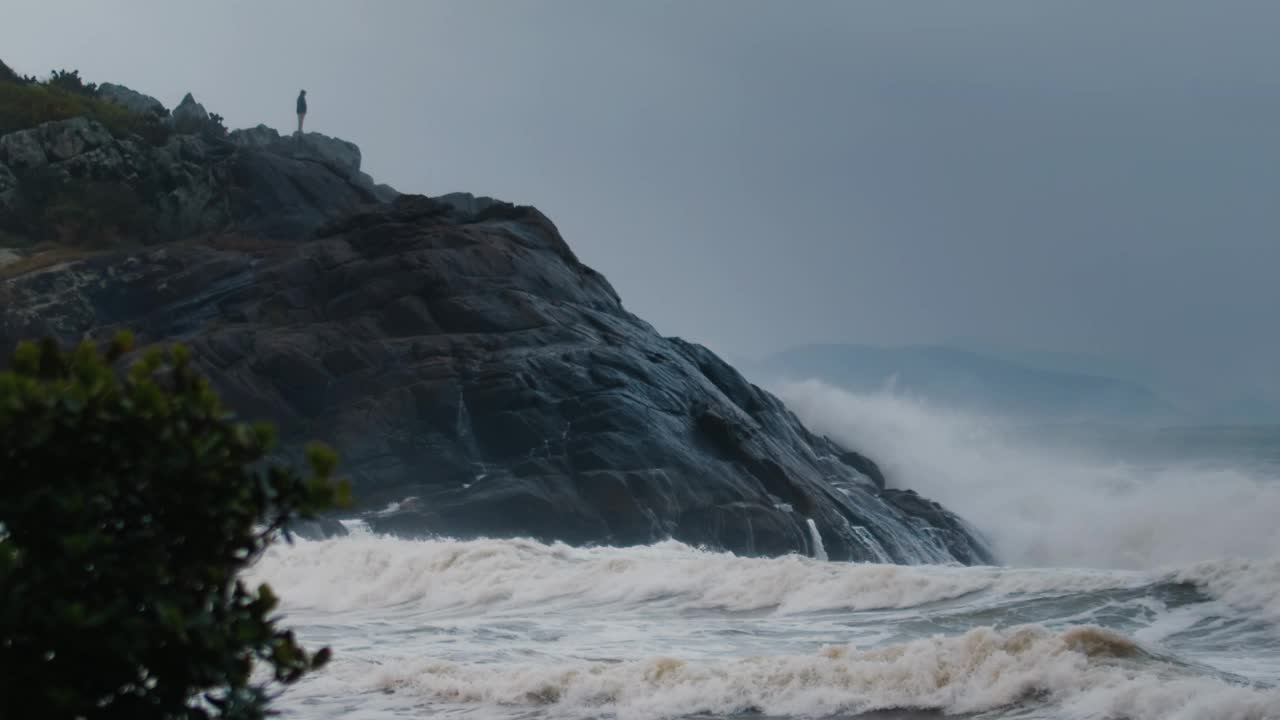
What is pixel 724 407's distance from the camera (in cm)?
4450

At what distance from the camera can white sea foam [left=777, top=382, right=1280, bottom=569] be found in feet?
168

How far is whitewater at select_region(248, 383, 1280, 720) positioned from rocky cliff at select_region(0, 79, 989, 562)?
3054 mm

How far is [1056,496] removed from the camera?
214 ft

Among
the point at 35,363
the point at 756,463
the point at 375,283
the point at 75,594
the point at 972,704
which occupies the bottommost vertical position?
the point at 972,704

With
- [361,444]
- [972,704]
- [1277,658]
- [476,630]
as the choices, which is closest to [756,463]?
[361,444]

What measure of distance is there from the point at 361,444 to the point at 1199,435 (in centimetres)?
13815

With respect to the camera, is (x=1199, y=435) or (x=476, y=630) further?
(x=1199, y=435)

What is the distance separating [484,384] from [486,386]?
0.13m

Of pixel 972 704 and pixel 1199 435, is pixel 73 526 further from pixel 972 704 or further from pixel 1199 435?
Answer: pixel 1199 435

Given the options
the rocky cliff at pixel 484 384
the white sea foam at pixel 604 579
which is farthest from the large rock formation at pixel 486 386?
the white sea foam at pixel 604 579

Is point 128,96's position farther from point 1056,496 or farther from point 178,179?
point 1056,496

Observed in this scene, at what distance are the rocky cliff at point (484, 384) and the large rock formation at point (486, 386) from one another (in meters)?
0.07

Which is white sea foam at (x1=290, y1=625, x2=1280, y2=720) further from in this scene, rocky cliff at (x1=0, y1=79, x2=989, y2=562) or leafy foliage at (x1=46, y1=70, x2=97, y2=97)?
leafy foliage at (x1=46, y1=70, x2=97, y2=97)

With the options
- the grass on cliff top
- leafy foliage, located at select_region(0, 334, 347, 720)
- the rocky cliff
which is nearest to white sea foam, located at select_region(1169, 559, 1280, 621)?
the rocky cliff
